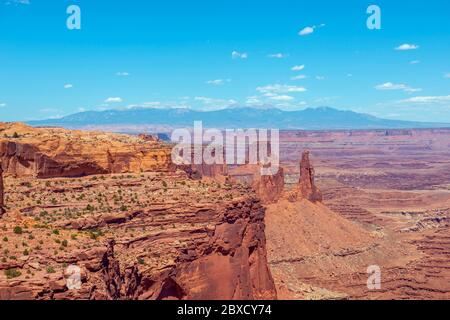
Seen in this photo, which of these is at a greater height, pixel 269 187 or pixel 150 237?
A: pixel 150 237

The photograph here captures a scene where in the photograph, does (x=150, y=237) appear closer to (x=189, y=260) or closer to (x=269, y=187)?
(x=189, y=260)

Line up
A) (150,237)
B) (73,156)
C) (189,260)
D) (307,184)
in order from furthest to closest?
(307,184), (73,156), (189,260), (150,237)

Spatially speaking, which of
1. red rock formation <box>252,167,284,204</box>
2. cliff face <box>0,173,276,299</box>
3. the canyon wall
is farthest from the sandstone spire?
the canyon wall

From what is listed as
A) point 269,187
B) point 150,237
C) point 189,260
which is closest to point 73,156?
point 150,237

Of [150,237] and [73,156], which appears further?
[73,156]

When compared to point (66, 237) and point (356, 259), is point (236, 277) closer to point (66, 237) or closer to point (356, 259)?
point (66, 237)
